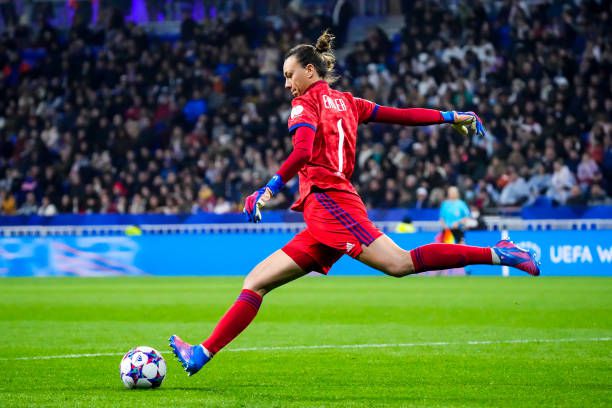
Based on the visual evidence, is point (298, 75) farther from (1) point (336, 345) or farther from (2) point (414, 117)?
(1) point (336, 345)

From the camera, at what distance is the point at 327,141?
6.89m

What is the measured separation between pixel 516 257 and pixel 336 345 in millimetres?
3053

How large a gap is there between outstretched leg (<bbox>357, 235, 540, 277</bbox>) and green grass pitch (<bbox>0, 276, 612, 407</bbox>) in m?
0.75

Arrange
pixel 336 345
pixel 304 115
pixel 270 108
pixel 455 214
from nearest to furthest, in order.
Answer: pixel 304 115, pixel 336 345, pixel 455 214, pixel 270 108

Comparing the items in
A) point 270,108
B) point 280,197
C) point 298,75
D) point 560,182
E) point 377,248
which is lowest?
point 280,197

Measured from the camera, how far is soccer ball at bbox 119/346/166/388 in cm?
698

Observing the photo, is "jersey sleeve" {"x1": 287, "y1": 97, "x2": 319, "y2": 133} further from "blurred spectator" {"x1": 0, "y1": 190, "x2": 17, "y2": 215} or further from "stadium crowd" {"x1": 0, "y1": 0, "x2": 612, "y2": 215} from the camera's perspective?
"blurred spectator" {"x1": 0, "y1": 190, "x2": 17, "y2": 215}

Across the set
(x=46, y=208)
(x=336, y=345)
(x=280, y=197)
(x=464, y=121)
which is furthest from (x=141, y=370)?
(x=46, y=208)

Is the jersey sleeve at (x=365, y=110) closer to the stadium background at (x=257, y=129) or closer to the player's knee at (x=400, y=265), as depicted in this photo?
the player's knee at (x=400, y=265)

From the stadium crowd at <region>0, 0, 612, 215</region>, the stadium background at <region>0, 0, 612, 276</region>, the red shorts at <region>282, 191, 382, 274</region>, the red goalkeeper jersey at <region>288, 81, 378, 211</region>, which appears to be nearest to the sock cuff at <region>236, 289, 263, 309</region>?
the red shorts at <region>282, 191, 382, 274</region>

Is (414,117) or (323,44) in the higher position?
(323,44)

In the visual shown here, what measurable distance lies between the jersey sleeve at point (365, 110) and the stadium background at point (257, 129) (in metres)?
13.6

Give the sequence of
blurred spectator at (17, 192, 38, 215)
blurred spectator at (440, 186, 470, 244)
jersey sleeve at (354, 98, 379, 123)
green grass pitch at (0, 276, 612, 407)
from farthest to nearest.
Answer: blurred spectator at (17, 192, 38, 215) → blurred spectator at (440, 186, 470, 244) → jersey sleeve at (354, 98, 379, 123) → green grass pitch at (0, 276, 612, 407)

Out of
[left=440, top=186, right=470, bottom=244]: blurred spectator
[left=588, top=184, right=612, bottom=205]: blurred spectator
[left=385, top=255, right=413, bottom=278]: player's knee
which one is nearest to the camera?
[left=385, top=255, right=413, bottom=278]: player's knee
